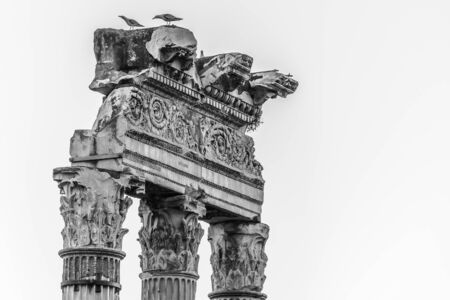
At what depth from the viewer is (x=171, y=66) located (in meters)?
50.7

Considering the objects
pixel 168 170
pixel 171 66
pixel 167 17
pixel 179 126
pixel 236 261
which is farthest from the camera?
pixel 236 261

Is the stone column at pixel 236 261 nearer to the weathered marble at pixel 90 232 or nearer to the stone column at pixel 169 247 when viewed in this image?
the stone column at pixel 169 247

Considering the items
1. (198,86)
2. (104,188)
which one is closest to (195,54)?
(198,86)

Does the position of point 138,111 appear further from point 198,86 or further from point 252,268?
point 252,268

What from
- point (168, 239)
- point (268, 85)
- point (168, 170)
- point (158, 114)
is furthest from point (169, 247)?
point (268, 85)

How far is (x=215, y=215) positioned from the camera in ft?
175

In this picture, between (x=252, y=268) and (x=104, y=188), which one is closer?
(x=104, y=188)

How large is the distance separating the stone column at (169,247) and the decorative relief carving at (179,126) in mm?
1371

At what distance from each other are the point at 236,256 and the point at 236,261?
0.11 metres

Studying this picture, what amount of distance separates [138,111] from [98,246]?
335 cm

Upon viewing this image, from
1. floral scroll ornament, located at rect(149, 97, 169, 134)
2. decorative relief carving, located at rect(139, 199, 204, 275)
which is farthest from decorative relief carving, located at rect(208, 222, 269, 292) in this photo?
floral scroll ornament, located at rect(149, 97, 169, 134)

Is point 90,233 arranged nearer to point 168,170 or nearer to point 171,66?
point 168,170

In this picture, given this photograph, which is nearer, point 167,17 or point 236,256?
point 167,17

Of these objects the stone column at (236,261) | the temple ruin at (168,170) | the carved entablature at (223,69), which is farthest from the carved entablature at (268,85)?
the stone column at (236,261)
